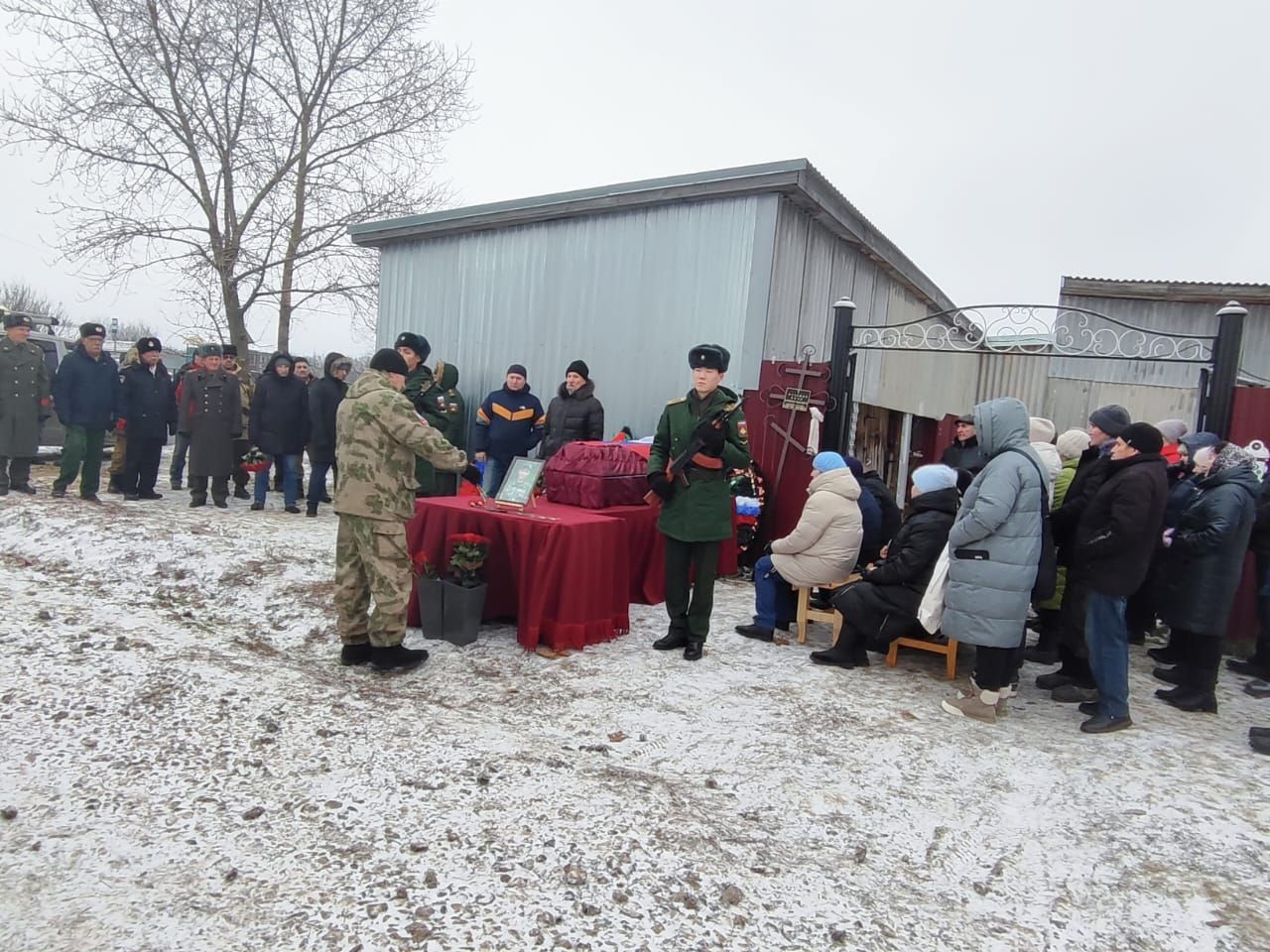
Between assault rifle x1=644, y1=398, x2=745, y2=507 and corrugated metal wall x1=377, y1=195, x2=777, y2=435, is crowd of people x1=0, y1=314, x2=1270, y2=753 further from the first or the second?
corrugated metal wall x1=377, y1=195, x2=777, y2=435

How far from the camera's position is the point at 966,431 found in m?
7.16

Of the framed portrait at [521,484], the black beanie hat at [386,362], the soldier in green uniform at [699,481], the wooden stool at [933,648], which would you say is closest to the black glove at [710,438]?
the soldier in green uniform at [699,481]

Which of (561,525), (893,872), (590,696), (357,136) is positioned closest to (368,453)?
(561,525)

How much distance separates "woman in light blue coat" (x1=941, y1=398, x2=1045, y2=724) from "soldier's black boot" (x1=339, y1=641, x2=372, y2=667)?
3331mm

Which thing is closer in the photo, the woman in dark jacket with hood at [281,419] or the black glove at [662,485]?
the black glove at [662,485]

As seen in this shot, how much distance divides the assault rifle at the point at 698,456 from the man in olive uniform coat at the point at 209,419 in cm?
618

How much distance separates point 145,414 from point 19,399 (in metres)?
1.10

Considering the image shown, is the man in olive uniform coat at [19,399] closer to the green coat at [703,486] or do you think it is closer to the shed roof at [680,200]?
the shed roof at [680,200]

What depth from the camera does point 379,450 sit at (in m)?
4.31

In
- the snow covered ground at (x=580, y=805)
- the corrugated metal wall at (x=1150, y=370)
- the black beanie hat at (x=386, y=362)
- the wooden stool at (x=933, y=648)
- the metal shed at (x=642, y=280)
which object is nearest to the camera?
the snow covered ground at (x=580, y=805)

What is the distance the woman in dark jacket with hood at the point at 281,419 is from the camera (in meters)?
8.58

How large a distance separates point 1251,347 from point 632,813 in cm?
1374

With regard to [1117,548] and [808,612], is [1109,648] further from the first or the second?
[808,612]

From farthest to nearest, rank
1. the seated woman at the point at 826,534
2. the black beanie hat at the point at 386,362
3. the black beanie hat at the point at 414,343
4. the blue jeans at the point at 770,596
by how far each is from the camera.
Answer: the black beanie hat at the point at 414,343 → the blue jeans at the point at 770,596 → the seated woman at the point at 826,534 → the black beanie hat at the point at 386,362
